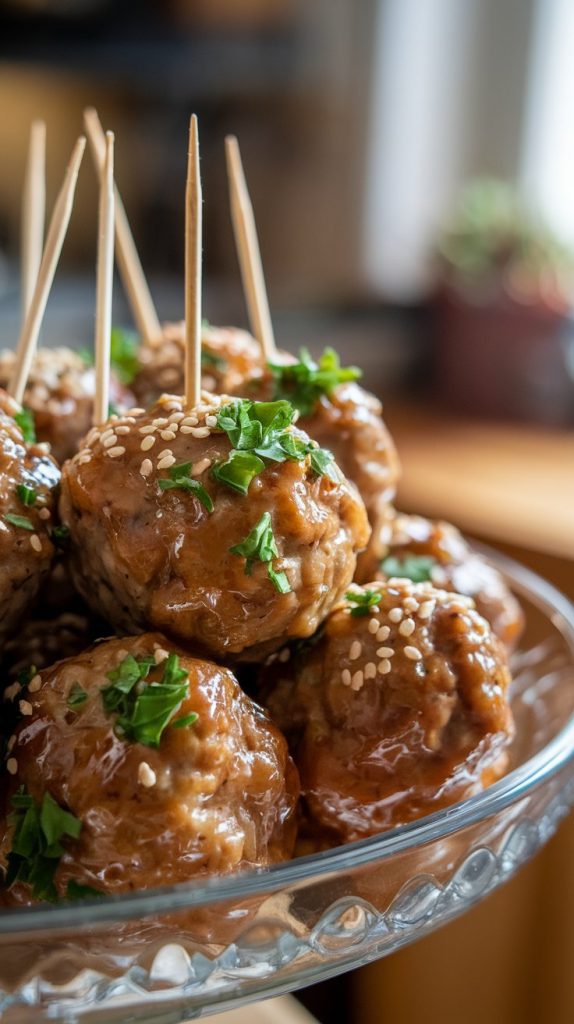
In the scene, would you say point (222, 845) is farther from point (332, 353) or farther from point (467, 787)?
point (332, 353)

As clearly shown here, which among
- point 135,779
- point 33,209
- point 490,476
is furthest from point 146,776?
point 490,476

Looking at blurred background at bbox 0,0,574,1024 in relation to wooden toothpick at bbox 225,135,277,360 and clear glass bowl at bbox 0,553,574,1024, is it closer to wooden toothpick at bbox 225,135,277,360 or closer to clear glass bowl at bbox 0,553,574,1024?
wooden toothpick at bbox 225,135,277,360

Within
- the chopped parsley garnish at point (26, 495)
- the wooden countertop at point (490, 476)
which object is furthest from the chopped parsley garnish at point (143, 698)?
the wooden countertop at point (490, 476)

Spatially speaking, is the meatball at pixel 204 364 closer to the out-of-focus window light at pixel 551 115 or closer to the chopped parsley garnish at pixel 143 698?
the chopped parsley garnish at pixel 143 698

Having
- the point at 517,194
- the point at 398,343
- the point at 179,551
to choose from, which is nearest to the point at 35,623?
the point at 179,551

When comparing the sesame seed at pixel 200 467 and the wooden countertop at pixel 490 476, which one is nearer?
the sesame seed at pixel 200 467

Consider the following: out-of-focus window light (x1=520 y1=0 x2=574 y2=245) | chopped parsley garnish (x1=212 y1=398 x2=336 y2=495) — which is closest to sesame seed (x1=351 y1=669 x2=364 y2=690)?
chopped parsley garnish (x1=212 y1=398 x2=336 y2=495)
